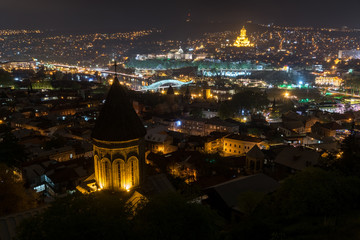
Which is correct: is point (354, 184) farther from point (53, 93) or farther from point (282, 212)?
point (53, 93)

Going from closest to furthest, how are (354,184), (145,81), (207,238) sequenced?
(207,238) → (354,184) → (145,81)

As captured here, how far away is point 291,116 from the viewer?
4788 centimetres

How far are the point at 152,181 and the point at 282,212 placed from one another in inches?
235

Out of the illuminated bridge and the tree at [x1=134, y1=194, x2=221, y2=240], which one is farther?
the illuminated bridge

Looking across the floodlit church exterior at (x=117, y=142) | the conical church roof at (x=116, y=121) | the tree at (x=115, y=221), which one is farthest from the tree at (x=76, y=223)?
the conical church roof at (x=116, y=121)

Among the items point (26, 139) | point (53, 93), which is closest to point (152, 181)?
point (26, 139)

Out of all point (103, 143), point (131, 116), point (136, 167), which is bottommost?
point (136, 167)

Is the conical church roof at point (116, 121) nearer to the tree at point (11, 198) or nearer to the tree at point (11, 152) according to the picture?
the tree at point (11, 198)

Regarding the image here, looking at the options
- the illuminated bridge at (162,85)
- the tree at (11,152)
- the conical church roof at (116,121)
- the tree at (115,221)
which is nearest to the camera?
the tree at (115,221)

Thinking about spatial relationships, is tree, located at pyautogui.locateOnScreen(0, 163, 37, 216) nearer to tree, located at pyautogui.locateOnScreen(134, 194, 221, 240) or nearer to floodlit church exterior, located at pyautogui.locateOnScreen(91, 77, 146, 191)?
floodlit church exterior, located at pyautogui.locateOnScreen(91, 77, 146, 191)

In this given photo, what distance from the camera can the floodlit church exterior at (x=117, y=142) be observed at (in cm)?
1227

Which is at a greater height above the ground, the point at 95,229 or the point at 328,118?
the point at 95,229

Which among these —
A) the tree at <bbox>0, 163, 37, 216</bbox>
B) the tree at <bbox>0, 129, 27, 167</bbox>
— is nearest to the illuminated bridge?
the tree at <bbox>0, 129, 27, 167</bbox>

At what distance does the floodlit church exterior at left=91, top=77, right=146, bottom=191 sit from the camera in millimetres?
12266
